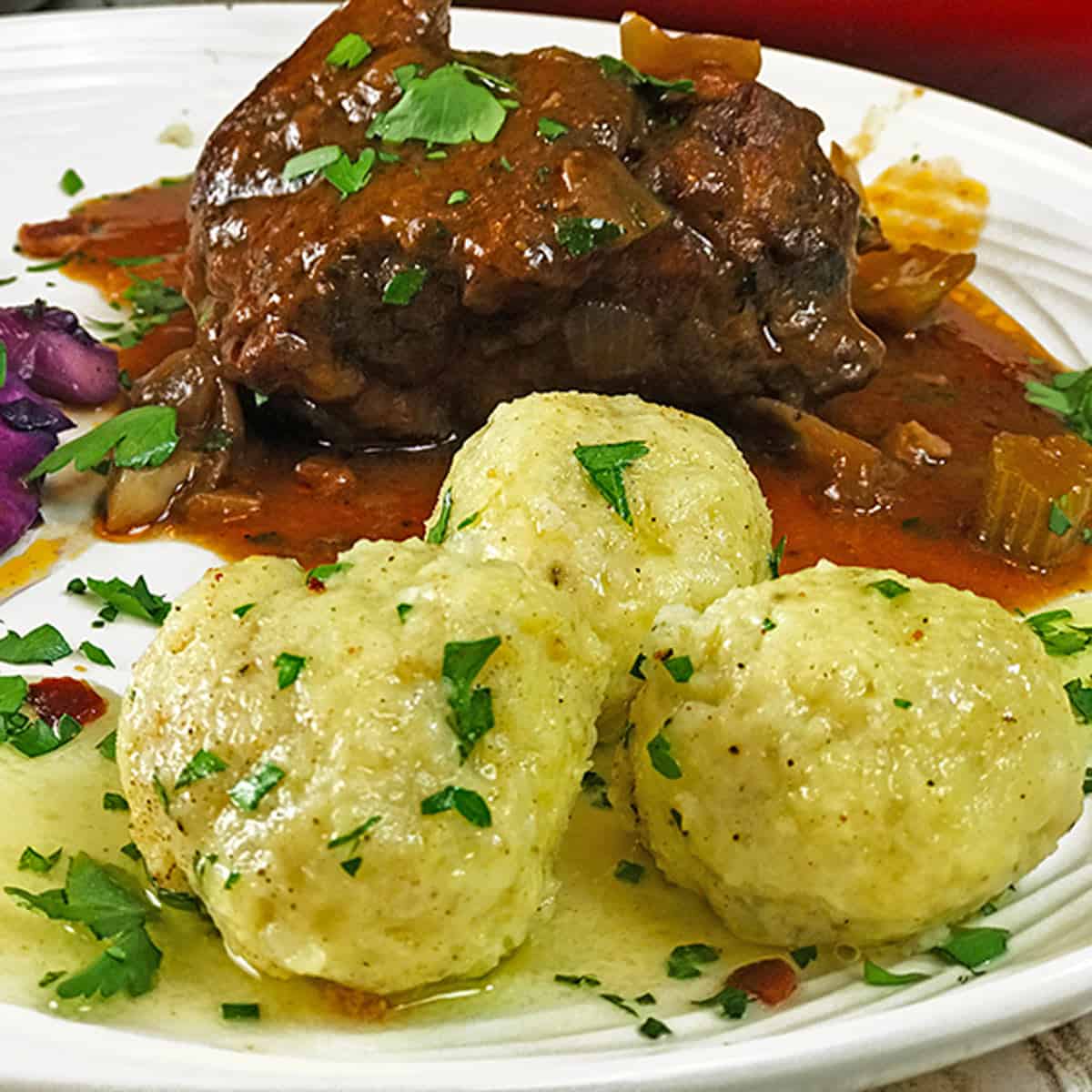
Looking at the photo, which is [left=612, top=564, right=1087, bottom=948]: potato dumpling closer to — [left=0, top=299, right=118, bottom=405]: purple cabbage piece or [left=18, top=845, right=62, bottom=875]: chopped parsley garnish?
[left=18, top=845, right=62, bottom=875]: chopped parsley garnish

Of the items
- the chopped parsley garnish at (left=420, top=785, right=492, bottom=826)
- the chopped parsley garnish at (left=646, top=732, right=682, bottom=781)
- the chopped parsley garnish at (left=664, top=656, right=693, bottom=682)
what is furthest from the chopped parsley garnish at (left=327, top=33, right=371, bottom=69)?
the chopped parsley garnish at (left=420, top=785, right=492, bottom=826)

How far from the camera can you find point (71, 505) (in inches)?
167

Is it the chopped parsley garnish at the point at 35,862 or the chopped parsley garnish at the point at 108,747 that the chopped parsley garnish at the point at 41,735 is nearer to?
the chopped parsley garnish at the point at 108,747

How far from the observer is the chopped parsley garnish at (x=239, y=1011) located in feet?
8.09

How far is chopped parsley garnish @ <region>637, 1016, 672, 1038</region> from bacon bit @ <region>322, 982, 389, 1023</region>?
0.40 m

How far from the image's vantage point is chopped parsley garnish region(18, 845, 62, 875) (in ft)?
9.15

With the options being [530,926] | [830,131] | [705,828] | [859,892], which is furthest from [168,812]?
[830,131]

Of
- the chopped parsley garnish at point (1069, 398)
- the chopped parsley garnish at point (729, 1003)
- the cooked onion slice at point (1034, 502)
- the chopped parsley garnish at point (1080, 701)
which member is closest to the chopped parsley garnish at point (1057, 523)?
the cooked onion slice at point (1034, 502)

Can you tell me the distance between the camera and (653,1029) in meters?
2.48

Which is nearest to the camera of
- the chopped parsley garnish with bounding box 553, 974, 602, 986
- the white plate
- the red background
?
the white plate

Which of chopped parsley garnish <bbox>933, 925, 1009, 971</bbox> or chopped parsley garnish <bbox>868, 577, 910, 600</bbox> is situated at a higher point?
chopped parsley garnish <bbox>868, 577, 910, 600</bbox>

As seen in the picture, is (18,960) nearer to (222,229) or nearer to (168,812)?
(168,812)

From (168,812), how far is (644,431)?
1.25 metres

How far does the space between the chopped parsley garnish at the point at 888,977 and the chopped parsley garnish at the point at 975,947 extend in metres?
0.06
